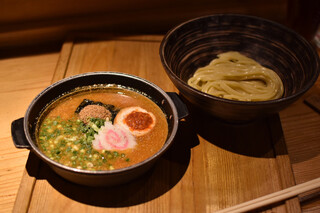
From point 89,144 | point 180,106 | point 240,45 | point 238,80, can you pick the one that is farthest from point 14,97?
point 240,45

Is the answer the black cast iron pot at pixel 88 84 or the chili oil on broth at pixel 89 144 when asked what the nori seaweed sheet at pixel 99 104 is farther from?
the black cast iron pot at pixel 88 84

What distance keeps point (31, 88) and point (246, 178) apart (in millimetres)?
1606

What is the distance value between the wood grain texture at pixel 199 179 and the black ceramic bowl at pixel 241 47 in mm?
167

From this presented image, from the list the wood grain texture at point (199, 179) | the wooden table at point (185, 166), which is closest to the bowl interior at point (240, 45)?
the wooden table at point (185, 166)

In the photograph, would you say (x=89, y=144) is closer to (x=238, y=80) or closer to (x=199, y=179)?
(x=199, y=179)

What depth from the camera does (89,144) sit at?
1712 mm

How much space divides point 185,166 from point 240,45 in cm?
117

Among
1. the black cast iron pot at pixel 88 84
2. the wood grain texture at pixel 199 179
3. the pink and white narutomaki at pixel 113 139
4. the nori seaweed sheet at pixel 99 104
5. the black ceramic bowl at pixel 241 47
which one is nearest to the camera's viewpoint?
the black cast iron pot at pixel 88 84

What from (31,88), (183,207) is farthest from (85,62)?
(183,207)

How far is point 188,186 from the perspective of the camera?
1681 mm

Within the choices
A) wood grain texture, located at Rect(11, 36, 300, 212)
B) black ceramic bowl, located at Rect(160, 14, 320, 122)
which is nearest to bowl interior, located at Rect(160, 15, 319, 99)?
black ceramic bowl, located at Rect(160, 14, 320, 122)

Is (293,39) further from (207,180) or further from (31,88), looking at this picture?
(31,88)

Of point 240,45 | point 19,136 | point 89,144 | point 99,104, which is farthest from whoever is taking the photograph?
point 240,45

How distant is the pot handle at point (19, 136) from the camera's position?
1547 mm
